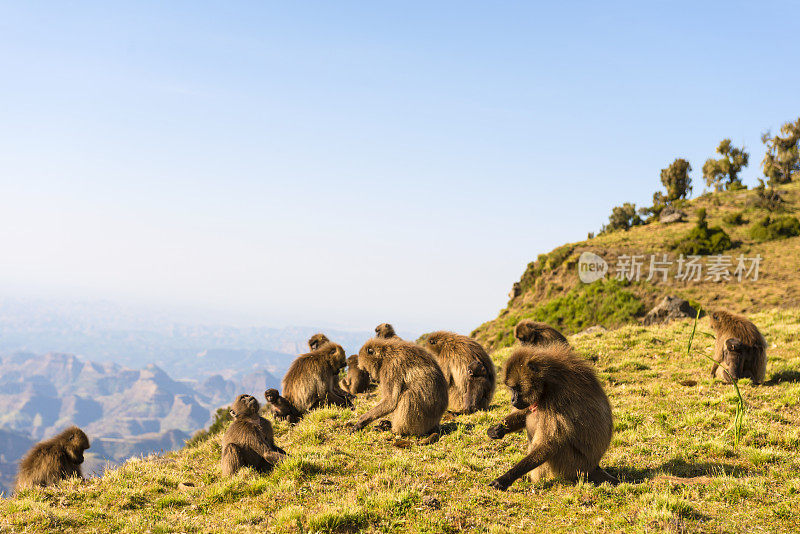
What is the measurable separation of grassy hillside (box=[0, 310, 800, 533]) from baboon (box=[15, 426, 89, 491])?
1138 millimetres

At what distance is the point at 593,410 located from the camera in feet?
23.8

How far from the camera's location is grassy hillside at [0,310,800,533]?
6273mm

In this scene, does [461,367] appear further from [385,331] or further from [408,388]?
[385,331]

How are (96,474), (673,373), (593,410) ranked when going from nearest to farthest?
(593,410) < (96,474) < (673,373)

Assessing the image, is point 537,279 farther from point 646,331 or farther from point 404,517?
point 404,517

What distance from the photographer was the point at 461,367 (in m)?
12.1

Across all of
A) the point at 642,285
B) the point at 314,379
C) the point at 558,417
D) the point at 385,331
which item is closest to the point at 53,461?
the point at 314,379

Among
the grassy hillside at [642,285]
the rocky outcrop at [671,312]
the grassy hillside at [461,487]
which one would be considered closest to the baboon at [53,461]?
the grassy hillside at [461,487]

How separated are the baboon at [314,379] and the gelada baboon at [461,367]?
2.74m

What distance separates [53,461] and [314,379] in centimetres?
585

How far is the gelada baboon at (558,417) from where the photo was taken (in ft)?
23.4

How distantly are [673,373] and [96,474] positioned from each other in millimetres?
15389

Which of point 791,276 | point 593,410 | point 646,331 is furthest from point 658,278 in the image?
point 593,410

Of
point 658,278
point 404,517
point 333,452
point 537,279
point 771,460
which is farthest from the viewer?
point 537,279
